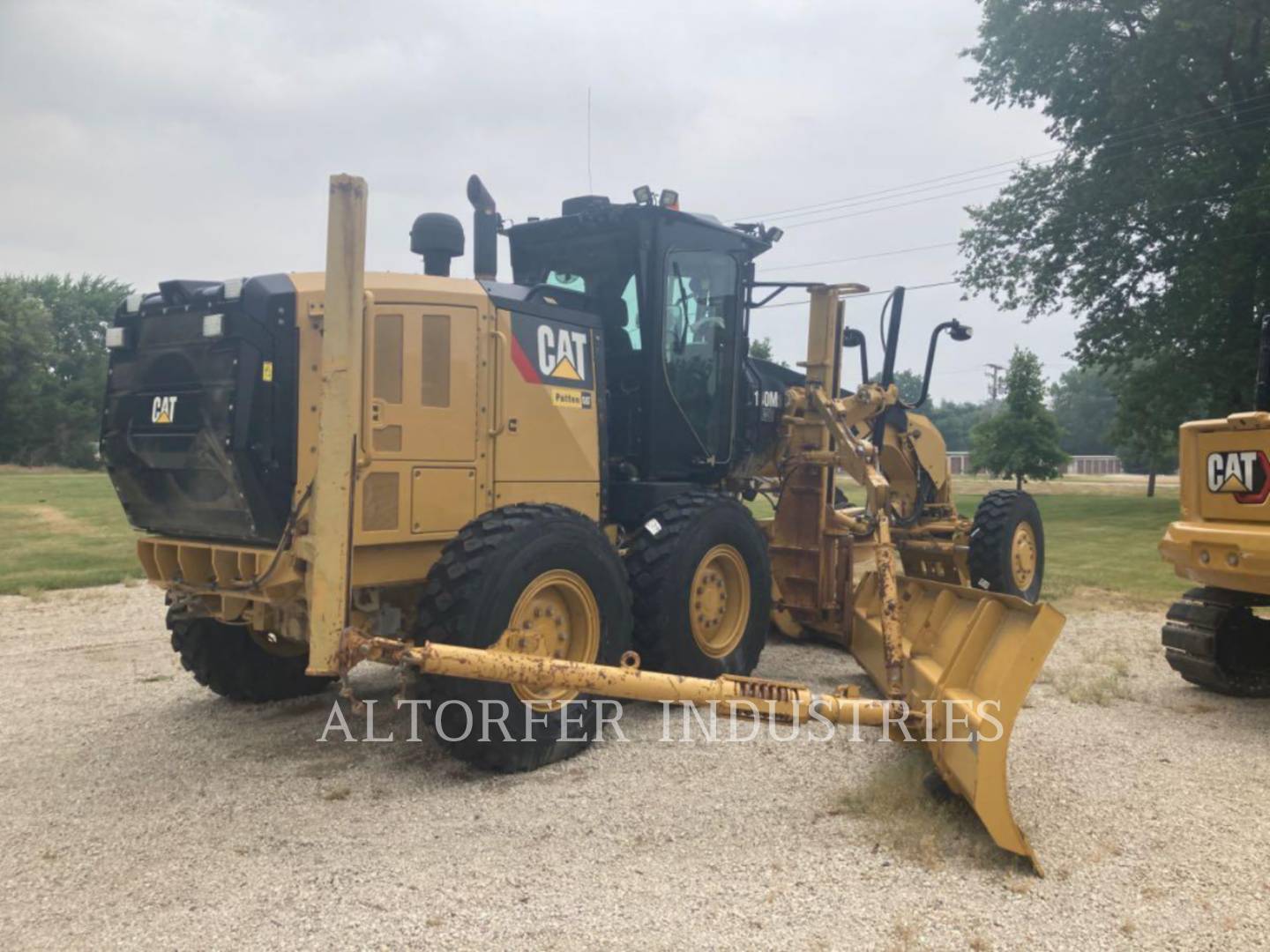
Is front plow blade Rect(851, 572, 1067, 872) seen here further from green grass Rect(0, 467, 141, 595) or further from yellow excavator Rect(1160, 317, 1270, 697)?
green grass Rect(0, 467, 141, 595)

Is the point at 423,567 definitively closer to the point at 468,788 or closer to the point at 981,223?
the point at 468,788

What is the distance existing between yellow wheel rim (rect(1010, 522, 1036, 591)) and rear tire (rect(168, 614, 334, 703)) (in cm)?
659

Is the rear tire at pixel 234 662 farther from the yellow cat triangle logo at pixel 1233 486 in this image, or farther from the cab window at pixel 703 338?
the yellow cat triangle logo at pixel 1233 486

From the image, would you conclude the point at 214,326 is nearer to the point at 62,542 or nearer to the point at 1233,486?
the point at 1233,486

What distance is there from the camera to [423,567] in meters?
5.06

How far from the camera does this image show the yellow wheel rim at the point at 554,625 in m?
4.75

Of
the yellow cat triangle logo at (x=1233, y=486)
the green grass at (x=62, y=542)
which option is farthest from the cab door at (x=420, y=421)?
the green grass at (x=62, y=542)

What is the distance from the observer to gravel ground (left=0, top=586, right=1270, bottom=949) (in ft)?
10.8

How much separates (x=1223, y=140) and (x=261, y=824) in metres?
25.4

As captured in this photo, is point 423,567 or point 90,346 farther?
point 90,346

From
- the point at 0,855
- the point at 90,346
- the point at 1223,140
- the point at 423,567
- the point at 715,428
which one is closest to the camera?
the point at 0,855

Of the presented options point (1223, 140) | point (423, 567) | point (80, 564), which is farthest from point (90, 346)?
point (423, 567)

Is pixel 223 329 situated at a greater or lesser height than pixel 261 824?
greater

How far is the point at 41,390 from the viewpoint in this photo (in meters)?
53.2
